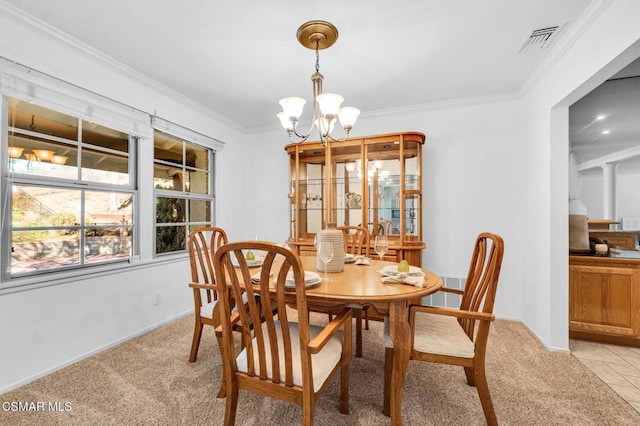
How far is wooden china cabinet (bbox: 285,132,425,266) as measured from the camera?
10.1ft

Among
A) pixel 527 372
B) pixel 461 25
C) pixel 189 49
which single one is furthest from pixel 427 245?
pixel 189 49

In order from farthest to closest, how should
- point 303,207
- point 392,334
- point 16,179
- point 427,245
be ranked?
point 303,207 → point 427,245 → point 16,179 → point 392,334

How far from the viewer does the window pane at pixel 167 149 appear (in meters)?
2.92

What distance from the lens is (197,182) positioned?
344 centimetres

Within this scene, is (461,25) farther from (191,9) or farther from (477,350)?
(477,350)

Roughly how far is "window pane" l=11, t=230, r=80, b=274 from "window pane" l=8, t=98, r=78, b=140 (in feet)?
2.46

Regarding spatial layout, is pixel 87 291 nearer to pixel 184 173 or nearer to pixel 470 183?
pixel 184 173

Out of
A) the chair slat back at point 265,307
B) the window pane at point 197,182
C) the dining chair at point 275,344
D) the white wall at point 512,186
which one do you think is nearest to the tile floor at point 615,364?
the white wall at point 512,186

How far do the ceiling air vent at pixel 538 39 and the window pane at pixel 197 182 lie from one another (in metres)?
3.45

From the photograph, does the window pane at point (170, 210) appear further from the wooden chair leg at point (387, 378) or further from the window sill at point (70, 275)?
the wooden chair leg at point (387, 378)

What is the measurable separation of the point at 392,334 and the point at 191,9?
7.43 ft

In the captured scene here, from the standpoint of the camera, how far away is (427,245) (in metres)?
3.27

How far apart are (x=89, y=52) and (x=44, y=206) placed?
1233mm

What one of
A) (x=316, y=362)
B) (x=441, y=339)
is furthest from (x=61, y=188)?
(x=441, y=339)
